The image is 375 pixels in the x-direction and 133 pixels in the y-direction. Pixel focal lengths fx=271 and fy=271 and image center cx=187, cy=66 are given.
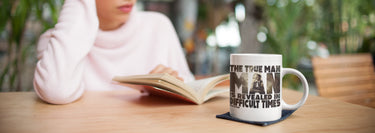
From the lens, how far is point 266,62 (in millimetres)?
500

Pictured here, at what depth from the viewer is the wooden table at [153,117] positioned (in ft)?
1.56

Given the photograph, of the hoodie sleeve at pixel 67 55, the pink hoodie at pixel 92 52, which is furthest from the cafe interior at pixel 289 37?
the hoodie sleeve at pixel 67 55

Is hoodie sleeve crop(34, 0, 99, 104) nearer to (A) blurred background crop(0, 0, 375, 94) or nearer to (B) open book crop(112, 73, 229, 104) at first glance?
(B) open book crop(112, 73, 229, 104)

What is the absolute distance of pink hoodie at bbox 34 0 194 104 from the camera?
733mm

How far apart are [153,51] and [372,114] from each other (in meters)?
0.81

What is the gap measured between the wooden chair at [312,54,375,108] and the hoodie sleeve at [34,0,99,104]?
0.98m

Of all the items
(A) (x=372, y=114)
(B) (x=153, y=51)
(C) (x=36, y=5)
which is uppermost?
(C) (x=36, y=5)

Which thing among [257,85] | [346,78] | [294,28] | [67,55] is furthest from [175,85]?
[294,28]

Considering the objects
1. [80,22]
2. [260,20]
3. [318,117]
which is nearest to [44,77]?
[80,22]

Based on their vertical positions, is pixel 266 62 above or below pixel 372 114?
above

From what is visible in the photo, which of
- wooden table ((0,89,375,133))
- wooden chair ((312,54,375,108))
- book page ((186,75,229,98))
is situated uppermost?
book page ((186,75,229,98))

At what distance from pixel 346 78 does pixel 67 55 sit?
1268 mm

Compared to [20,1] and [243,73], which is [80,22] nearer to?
[243,73]

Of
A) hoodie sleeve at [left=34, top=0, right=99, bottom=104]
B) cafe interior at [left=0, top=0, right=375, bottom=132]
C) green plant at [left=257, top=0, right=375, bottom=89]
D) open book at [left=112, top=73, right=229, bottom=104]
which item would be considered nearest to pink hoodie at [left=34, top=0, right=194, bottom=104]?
hoodie sleeve at [left=34, top=0, right=99, bottom=104]
